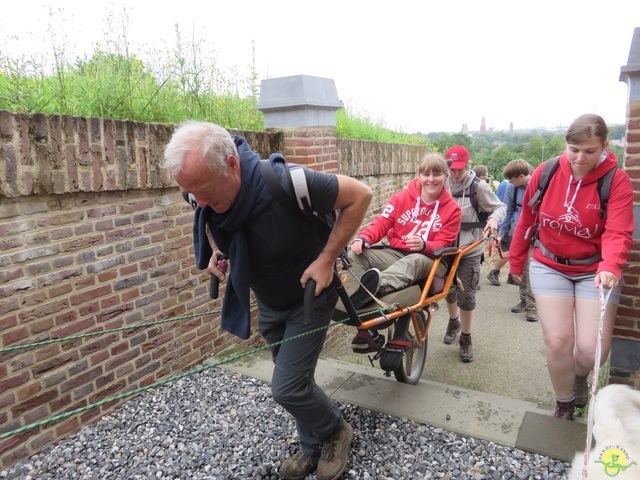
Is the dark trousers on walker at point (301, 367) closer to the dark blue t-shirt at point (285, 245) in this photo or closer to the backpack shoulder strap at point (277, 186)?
the dark blue t-shirt at point (285, 245)

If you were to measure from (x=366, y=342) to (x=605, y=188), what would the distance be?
73.9 inches

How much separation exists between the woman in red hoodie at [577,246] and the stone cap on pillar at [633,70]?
65cm

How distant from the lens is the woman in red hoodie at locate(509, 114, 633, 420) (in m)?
2.85

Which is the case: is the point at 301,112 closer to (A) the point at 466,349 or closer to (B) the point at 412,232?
(B) the point at 412,232

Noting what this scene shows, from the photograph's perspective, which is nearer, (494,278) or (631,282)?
(631,282)

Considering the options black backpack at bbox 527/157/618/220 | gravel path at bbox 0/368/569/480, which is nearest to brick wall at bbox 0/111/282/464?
gravel path at bbox 0/368/569/480

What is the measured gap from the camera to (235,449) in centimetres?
315

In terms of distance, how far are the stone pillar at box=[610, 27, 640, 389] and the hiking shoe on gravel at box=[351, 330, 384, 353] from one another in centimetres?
179

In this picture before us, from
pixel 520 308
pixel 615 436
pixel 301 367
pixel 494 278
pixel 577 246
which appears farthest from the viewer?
pixel 494 278

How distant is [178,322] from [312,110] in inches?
103

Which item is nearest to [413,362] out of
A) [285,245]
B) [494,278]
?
[285,245]

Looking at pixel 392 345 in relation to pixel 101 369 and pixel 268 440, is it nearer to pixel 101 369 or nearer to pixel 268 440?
pixel 268 440

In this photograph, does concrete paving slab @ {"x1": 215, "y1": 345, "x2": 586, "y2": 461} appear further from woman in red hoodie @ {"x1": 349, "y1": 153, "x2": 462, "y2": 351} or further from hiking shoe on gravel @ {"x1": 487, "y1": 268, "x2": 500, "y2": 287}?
hiking shoe on gravel @ {"x1": 487, "y1": 268, "x2": 500, "y2": 287}

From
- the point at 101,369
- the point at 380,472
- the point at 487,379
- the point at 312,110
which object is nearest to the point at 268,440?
the point at 380,472
